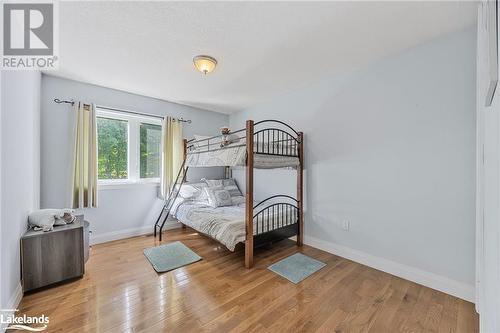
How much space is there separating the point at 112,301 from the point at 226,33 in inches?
105

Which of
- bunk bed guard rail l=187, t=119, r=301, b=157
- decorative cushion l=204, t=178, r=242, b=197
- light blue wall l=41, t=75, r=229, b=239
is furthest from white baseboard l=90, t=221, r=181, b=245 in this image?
bunk bed guard rail l=187, t=119, r=301, b=157

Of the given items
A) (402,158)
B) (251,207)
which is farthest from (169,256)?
(402,158)

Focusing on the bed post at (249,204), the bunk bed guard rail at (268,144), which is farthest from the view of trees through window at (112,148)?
the bed post at (249,204)

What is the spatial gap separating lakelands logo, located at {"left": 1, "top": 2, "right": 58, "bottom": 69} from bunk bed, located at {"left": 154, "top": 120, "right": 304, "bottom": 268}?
78.5 inches

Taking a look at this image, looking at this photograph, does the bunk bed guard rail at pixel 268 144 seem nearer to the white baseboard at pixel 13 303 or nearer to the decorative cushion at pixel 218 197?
the decorative cushion at pixel 218 197

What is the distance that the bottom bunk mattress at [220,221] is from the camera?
8.25 feet

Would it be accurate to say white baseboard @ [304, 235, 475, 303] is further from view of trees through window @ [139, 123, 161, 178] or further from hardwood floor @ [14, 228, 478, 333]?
view of trees through window @ [139, 123, 161, 178]

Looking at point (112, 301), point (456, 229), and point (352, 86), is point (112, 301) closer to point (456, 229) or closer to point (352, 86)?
point (456, 229)

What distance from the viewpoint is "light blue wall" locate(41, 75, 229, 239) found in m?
2.81

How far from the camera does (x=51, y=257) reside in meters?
2.01

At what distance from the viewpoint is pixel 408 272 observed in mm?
2184

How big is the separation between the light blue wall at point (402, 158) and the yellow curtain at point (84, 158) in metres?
3.22

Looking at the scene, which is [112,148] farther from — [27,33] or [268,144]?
[268,144]

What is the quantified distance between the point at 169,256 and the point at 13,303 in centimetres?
136
